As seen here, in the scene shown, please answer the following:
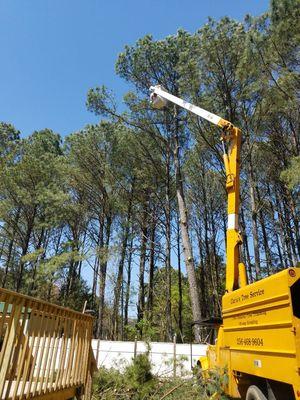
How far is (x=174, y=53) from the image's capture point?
1536cm

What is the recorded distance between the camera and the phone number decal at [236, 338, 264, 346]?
3.81 metres

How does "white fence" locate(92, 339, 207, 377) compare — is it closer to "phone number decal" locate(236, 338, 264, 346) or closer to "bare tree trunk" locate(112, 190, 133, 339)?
"phone number decal" locate(236, 338, 264, 346)

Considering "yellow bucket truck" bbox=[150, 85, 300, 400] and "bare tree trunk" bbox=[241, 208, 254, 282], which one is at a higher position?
"bare tree trunk" bbox=[241, 208, 254, 282]

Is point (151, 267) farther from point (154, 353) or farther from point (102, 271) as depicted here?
point (154, 353)

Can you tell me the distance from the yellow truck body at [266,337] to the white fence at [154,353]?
188 inches

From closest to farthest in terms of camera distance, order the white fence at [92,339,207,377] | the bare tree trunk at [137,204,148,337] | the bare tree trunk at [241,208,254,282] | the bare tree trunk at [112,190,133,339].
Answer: the white fence at [92,339,207,377] < the bare tree trunk at [241,208,254,282] < the bare tree trunk at [112,190,133,339] < the bare tree trunk at [137,204,148,337]

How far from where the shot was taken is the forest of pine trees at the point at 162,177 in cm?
1236

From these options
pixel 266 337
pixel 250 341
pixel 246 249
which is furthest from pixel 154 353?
pixel 246 249

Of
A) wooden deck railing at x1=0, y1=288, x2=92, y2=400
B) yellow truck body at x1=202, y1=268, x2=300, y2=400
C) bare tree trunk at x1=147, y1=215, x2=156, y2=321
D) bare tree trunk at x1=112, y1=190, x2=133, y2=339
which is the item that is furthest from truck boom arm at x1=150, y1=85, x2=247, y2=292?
bare tree trunk at x1=147, y1=215, x2=156, y2=321

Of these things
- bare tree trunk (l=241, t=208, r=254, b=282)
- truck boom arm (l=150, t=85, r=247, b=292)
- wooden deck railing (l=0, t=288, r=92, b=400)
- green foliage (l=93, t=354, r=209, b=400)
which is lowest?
green foliage (l=93, t=354, r=209, b=400)

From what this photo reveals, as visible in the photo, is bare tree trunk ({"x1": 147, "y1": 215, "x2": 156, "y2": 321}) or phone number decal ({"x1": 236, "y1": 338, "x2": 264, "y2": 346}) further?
bare tree trunk ({"x1": 147, "y1": 215, "x2": 156, "y2": 321})

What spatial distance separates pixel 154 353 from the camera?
10250mm

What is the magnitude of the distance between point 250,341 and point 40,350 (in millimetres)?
2376

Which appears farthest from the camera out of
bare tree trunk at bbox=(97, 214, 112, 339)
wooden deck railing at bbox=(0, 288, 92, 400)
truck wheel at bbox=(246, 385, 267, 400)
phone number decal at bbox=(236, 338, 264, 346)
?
bare tree trunk at bbox=(97, 214, 112, 339)
